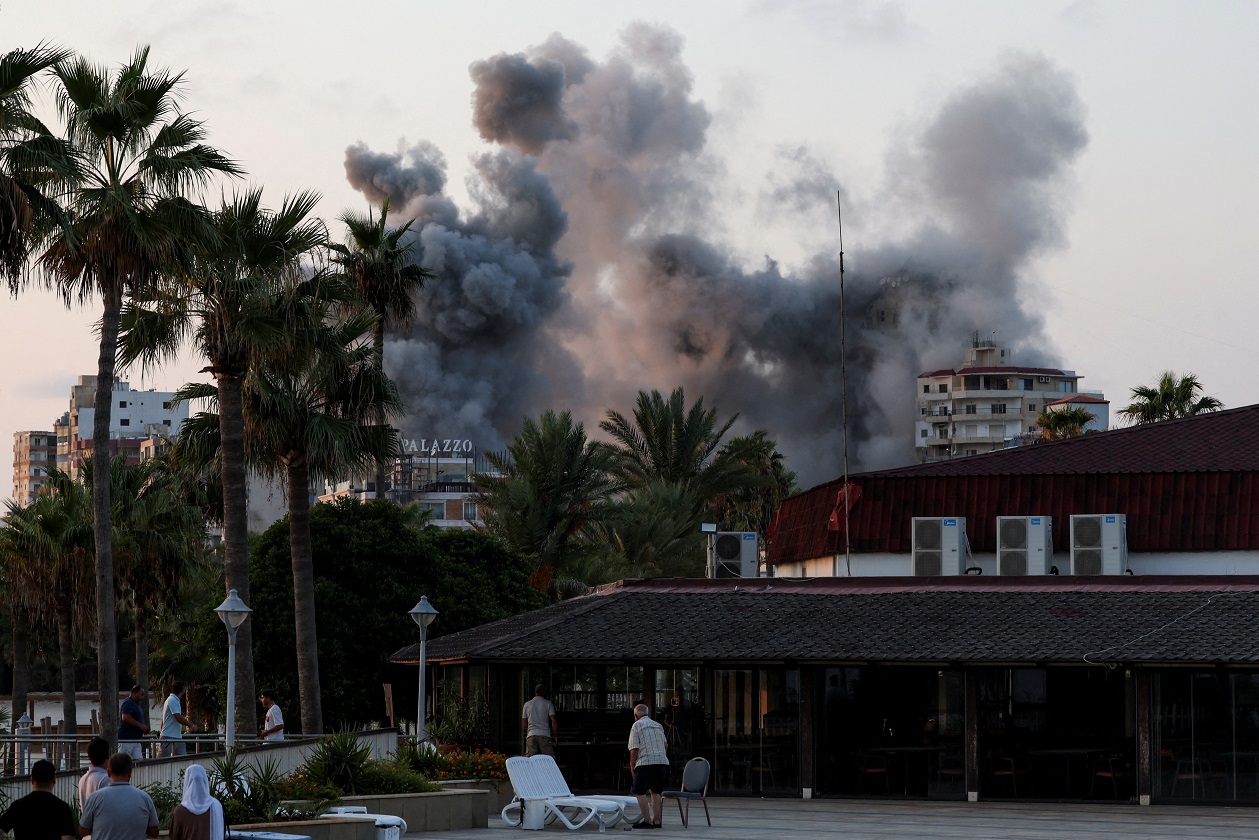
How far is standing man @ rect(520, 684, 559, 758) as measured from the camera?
86.8 feet

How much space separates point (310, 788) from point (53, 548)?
26760mm

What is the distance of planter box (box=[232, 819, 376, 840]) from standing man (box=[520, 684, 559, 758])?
8.24 meters

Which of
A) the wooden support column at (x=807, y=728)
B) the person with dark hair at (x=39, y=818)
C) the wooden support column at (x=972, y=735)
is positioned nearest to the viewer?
the person with dark hair at (x=39, y=818)

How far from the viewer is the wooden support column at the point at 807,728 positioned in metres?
27.4

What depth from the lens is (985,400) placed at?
151 m

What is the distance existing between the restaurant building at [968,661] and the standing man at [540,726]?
735mm

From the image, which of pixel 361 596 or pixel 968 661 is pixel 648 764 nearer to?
pixel 968 661

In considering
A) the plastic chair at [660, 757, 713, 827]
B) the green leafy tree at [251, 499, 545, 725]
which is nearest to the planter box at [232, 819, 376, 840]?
the plastic chair at [660, 757, 713, 827]

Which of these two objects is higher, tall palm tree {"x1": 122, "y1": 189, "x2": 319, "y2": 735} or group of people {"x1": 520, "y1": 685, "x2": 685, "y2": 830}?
tall palm tree {"x1": 122, "y1": 189, "x2": 319, "y2": 735}

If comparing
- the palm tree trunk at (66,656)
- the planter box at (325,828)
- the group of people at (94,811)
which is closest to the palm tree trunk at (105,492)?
the planter box at (325,828)

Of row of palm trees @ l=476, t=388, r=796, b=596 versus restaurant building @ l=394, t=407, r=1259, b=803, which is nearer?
restaurant building @ l=394, t=407, r=1259, b=803

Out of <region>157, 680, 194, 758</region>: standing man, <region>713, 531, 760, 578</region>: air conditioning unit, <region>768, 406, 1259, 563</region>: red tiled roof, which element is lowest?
<region>157, 680, 194, 758</region>: standing man

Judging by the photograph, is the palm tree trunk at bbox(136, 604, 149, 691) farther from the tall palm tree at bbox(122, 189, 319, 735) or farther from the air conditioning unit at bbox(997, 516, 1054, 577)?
the air conditioning unit at bbox(997, 516, 1054, 577)

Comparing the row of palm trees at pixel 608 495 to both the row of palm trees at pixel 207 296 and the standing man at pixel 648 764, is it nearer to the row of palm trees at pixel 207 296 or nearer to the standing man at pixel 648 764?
the row of palm trees at pixel 207 296
